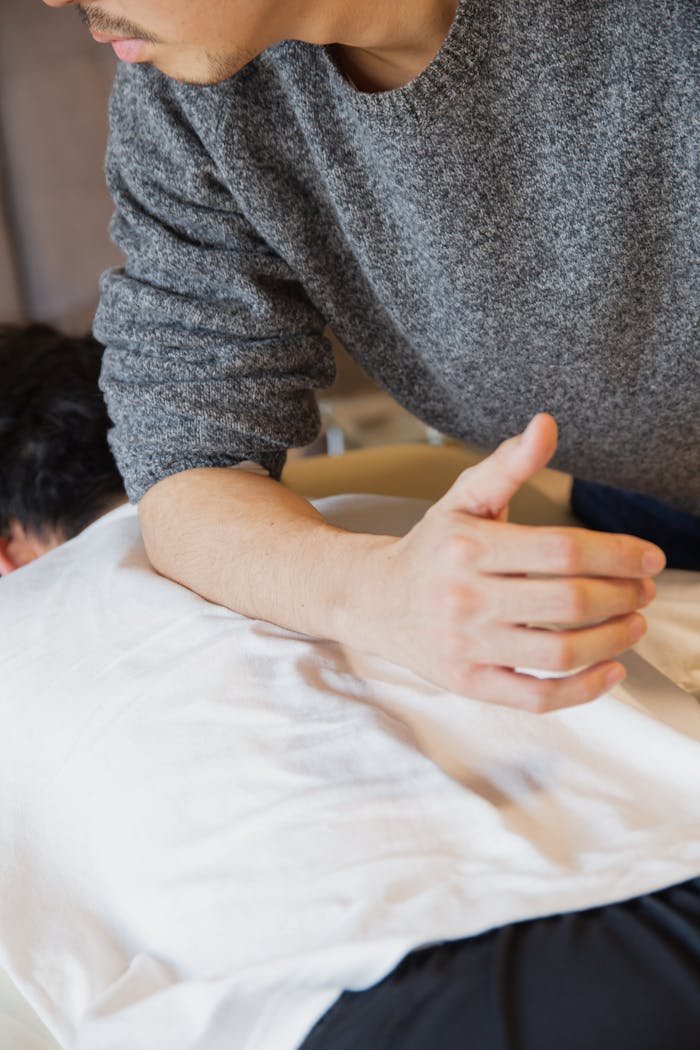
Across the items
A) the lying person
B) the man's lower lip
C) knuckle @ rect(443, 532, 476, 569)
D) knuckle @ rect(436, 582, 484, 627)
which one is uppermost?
the man's lower lip

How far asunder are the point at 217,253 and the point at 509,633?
1.64 feet

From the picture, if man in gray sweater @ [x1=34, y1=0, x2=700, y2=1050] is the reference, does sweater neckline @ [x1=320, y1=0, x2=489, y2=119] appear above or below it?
above

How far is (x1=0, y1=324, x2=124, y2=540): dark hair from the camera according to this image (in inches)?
50.3

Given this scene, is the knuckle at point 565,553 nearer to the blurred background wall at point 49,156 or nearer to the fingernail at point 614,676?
the fingernail at point 614,676

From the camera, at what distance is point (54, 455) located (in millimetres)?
1276

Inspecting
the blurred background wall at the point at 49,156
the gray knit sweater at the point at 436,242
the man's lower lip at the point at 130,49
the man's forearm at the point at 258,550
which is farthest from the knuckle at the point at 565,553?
the blurred background wall at the point at 49,156

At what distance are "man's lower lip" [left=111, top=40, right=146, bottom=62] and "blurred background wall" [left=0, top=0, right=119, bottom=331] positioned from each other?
2.88 ft

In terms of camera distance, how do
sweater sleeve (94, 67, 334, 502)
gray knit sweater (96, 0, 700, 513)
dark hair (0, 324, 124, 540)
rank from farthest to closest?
dark hair (0, 324, 124, 540)
sweater sleeve (94, 67, 334, 502)
gray knit sweater (96, 0, 700, 513)

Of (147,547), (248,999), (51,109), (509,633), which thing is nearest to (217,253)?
(147,547)

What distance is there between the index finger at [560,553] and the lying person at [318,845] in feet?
0.60

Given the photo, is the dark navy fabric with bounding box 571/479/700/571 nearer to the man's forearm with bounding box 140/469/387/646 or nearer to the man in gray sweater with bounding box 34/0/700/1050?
the man in gray sweater with bounding box 34/0/700/1050

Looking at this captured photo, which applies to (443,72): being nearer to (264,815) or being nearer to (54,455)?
(264,815)

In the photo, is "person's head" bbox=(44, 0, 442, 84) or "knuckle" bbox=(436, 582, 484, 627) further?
"person's head" bbox=(44, 0, 442, 84)

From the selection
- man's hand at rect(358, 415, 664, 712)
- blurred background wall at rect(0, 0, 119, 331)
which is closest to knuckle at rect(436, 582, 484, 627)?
man's hand at rect(358, 415, 664, 712)
